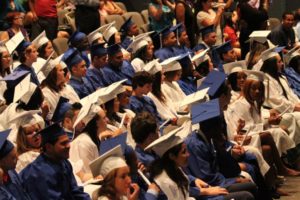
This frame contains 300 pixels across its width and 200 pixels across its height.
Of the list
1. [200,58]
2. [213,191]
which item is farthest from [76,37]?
[213,191]

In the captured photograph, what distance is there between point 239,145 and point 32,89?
1.84m

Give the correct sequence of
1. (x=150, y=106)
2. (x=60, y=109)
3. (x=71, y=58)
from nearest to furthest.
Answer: (x=60, y=109) → (x=150, y=106) → (x=71, y=58)

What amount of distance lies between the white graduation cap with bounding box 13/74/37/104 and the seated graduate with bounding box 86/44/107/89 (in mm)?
1702

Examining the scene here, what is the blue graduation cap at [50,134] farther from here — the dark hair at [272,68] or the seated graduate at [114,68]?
the dark hair at [272,68]

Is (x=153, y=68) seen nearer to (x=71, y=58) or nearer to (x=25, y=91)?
(x=71, y=58)

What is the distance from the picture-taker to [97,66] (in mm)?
9398

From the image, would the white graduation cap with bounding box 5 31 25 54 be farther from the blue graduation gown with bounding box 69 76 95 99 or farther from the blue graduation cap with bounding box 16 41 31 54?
the blue graduation gown with bounding box 69 76 95 99

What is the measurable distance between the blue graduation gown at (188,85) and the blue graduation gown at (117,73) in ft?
1.86

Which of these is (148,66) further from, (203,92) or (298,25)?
(298,25)

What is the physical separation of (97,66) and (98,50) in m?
0.20

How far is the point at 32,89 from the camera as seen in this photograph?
290 inches

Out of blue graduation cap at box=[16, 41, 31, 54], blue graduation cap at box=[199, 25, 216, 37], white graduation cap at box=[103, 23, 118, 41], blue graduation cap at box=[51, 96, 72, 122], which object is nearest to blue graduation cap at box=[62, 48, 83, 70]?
blue graduation cap at box=[16, 41, 31, 54]

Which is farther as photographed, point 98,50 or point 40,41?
point 40,41

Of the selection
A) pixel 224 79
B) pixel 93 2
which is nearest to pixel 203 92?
pixel 224 79
